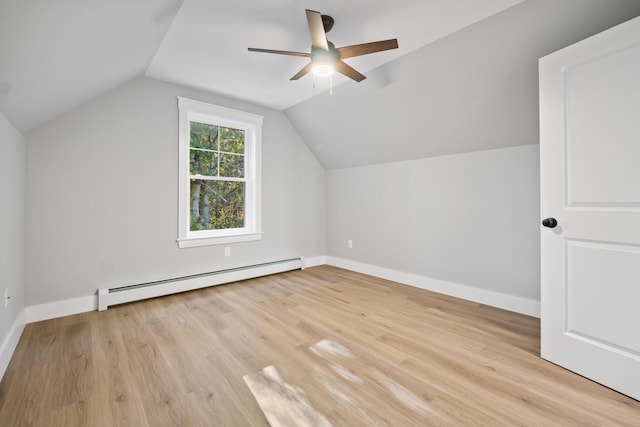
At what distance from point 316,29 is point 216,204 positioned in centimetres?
268

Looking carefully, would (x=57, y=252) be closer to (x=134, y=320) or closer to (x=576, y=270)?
(x=134, y=320)

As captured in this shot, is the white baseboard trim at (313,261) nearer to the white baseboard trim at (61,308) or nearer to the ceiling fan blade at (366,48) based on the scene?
the white baseboard trim at (61,308)

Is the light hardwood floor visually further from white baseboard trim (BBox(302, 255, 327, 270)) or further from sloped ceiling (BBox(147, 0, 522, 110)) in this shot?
sloped ceiling (BBox(147, 0, 522, 110))

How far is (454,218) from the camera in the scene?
10.7 feet

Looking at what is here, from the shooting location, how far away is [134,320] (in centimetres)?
256

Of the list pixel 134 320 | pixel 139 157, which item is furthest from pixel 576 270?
pixel 139 157

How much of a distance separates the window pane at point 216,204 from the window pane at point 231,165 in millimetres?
116

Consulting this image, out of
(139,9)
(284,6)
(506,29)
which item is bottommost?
(139,9)

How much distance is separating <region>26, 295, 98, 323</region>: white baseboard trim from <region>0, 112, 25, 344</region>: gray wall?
0.54 feet

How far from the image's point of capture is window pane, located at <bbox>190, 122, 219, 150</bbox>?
359cm

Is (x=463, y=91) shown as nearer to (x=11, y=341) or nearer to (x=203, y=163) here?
(x=203, y=163)

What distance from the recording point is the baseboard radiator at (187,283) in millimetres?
2855

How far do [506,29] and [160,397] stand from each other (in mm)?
3371

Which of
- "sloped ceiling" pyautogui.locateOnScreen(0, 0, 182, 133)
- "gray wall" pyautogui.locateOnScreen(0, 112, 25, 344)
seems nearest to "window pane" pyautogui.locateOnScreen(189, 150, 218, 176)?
"sloped ceiling" pyautogui.locateOnScreen(0, 0, 182, 133)
